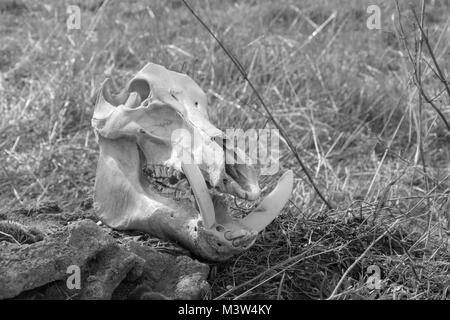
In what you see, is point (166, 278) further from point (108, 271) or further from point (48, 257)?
point (48, 257)

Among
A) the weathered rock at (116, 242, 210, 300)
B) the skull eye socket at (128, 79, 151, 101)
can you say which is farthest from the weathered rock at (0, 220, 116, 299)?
the skull eye socket at (128, 79, 151, 101)

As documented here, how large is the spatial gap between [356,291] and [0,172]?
213 cm

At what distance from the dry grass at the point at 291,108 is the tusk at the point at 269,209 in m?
0.15

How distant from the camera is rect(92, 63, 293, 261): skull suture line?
7.64ft

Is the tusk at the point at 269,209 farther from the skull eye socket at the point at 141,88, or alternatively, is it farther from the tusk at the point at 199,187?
the skull eye socket at the point at 141,88

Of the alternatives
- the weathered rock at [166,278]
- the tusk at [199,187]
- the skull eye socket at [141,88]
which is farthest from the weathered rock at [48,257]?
the skull eye socket at [141,88]

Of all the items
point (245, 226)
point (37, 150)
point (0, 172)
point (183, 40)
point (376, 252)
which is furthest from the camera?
point (183, 40)

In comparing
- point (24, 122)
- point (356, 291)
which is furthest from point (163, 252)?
point (24, 122)

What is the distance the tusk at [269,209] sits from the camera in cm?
247

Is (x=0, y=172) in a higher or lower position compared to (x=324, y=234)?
lower

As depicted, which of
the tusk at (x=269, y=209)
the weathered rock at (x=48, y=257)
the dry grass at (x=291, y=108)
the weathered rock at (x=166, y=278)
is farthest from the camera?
the dry grass at (x=291, y=108)

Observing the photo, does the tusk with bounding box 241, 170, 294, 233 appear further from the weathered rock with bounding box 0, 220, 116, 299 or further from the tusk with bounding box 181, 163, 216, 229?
the weathered rock with bounding box 0, 220, 116, 299
